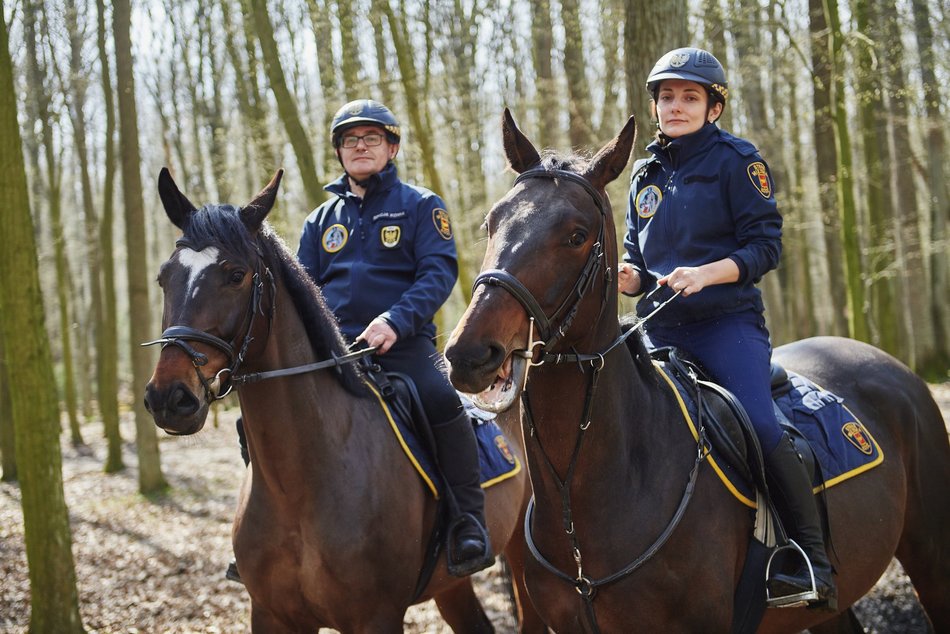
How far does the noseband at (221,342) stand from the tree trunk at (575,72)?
952cm

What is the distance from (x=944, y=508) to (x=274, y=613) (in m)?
3.69

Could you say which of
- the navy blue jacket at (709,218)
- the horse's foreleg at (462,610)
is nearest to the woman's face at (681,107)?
the navy blue jacket at (709,218)

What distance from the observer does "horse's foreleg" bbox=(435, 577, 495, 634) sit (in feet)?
18.0

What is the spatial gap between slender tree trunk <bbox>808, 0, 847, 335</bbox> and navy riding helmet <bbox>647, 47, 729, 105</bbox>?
352 inches

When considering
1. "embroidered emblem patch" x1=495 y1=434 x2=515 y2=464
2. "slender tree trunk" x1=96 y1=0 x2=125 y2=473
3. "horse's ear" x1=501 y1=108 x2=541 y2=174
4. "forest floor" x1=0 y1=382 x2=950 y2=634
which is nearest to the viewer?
"horse's ear" x1=501 y1=108 x2=541 y2=174

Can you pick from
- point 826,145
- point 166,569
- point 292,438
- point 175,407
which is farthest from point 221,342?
point 826,145

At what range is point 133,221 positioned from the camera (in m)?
12.2

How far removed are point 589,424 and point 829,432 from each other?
5.27 feet

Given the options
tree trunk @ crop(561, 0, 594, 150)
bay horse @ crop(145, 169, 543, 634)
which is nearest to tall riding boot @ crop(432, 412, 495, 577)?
bay horse @ crop(145, 169, 543, 634)

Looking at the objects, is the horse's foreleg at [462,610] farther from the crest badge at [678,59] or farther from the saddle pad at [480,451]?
the crest badge at [678,59]

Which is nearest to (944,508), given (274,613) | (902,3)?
(274,613)

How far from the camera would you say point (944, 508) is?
4609 millimetres

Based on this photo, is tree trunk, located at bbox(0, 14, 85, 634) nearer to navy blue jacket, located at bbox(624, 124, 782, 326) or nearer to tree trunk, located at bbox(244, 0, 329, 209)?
navy blue jacket, located at bbox(624, 124, 782, 326)

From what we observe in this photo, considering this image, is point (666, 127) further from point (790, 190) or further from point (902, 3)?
point (790, 190)
